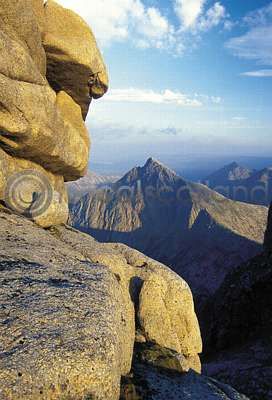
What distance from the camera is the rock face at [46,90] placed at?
3481 centimetres

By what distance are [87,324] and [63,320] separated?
1.27 m

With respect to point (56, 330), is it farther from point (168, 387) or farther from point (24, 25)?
point (24, 25)

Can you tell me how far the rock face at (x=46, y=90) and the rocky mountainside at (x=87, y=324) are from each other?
697cm

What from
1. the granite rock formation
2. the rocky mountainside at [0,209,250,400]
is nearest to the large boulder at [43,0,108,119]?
the rocky mountainside at [0,209,250,400]

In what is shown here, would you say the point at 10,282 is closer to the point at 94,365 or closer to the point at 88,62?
the point at 94,365

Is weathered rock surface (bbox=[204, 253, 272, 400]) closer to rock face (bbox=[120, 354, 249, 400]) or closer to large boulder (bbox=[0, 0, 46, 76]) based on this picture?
rock face (bbox=[120, 354, 249, 400])

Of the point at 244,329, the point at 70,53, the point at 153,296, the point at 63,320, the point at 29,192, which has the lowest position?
the point at 244,329

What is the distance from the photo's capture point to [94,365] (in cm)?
1920

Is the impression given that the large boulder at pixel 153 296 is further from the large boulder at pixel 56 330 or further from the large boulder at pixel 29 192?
the large boulder at pixel 56 330

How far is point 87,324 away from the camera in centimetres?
2098

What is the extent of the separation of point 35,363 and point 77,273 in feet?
30.6

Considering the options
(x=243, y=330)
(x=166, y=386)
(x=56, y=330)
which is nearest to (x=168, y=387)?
(x=166, y=386)

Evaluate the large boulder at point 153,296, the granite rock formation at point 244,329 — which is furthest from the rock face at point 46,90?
the granite rock formation at point 244,329

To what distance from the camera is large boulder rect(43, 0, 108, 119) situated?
138ft
